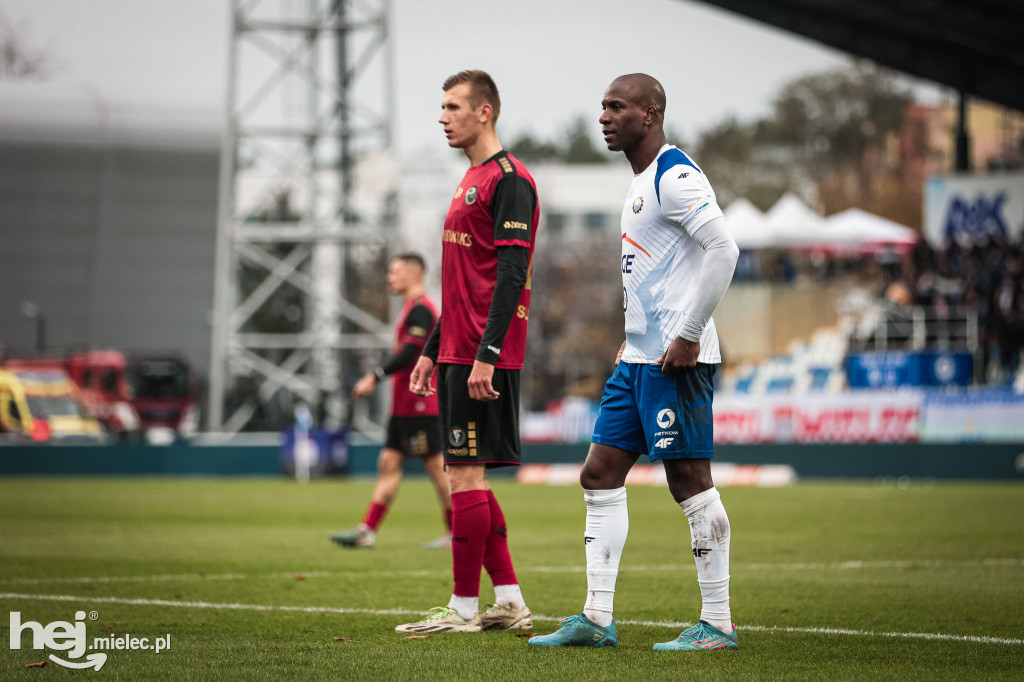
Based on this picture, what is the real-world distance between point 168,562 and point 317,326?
21757 millimetres

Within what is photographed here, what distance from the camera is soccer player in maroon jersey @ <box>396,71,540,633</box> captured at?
6.08m

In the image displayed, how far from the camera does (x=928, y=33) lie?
30.6 metres

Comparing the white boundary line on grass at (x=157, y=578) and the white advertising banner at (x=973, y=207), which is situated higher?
the white advertising banner at (x=973, y=207)

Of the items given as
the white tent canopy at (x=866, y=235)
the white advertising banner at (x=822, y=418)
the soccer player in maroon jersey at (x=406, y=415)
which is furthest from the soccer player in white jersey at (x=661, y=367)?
the white tent canopy at (x=866, y=235)

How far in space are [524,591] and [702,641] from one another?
2.53 m

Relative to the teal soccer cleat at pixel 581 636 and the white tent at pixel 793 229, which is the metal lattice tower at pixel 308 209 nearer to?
the white tent at pixel 793 229

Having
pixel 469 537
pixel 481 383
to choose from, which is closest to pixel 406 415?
pixel 469 537

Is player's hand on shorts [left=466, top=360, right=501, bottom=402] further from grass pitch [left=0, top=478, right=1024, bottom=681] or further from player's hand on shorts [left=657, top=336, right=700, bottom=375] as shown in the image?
grass pitch [left=0, top=478, right=1024, bottom=681]

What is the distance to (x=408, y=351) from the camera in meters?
10.7

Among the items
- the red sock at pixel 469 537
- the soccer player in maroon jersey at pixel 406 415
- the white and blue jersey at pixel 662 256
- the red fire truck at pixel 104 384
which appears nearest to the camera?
the white and blue jersey at pixel 662 256

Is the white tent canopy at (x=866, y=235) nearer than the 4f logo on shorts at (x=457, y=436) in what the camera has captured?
No

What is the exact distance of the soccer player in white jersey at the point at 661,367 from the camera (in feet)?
18.1

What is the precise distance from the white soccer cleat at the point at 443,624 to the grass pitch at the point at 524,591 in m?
0.10

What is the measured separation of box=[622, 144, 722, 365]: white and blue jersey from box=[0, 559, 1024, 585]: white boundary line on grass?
3.65 m
